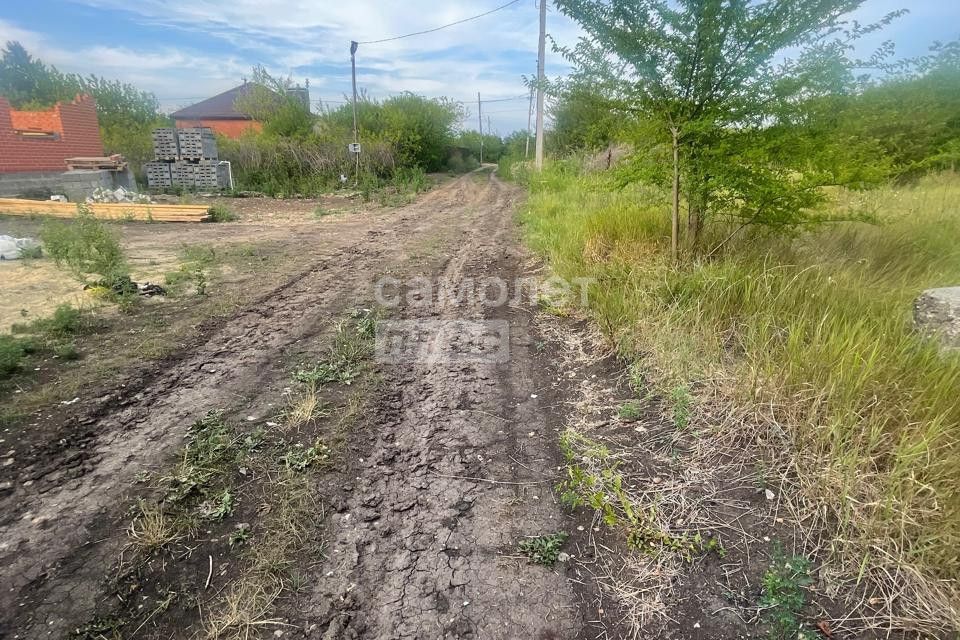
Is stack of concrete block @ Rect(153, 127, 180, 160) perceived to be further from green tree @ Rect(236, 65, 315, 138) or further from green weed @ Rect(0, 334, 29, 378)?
green weed @ Rect(0, 334, 29, 378)

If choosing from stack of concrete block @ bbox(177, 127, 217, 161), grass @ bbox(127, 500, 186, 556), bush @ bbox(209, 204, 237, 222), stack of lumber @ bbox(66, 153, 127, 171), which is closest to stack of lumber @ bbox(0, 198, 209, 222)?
bush @ bbox(209, 204, 237, 222)

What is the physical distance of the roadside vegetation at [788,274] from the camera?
1866mm

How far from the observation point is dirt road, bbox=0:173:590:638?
5.63 ft

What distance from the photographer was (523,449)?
265 cm

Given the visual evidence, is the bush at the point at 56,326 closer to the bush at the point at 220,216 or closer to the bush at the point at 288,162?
the bush at the point at 220,216

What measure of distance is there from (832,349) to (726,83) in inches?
105

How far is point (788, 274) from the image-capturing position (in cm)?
379

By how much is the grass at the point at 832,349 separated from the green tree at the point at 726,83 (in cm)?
68

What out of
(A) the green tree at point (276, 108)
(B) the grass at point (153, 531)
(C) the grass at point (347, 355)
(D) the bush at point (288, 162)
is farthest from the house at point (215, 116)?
(B) the grass at point (153, 531)

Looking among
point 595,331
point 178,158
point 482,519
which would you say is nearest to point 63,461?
point 482,519

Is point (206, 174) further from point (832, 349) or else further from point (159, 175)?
point (832, 349)

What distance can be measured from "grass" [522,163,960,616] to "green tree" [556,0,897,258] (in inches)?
26.6

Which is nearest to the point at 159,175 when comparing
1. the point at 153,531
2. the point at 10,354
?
the point at 10,354

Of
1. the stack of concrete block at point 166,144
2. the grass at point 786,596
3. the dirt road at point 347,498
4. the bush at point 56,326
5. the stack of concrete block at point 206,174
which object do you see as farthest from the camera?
the stack of concrete block at point 206,174
